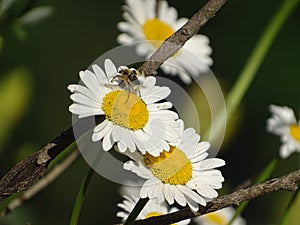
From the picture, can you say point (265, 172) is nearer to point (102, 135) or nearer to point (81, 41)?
point (102, 135)

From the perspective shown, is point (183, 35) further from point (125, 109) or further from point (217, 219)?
point (217, 219)

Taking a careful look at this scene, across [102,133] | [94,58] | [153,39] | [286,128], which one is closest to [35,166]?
[102,133]

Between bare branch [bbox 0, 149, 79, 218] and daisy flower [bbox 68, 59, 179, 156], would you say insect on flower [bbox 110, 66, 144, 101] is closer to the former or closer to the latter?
daisy flower [bbox 68, 59, 179, 156]

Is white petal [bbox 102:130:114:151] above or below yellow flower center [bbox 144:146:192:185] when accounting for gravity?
above

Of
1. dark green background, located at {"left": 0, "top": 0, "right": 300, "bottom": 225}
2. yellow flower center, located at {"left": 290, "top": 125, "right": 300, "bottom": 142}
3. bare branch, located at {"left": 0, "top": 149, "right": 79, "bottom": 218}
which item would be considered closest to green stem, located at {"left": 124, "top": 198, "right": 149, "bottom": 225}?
bare branch, located at {"left": 0, "top": 149, "right": 79, "bottom": 218}

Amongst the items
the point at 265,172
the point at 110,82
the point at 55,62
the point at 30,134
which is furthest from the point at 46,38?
the point at 110,82

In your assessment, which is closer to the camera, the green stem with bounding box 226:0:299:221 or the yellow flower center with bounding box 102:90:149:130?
the yellow flower center with bounding box 102:90:149:130

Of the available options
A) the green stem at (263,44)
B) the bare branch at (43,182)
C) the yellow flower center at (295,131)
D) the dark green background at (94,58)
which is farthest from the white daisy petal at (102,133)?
the dark green background at (94,58)

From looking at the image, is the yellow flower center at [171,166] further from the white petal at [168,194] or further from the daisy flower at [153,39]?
the daisy flower at [153,39]
